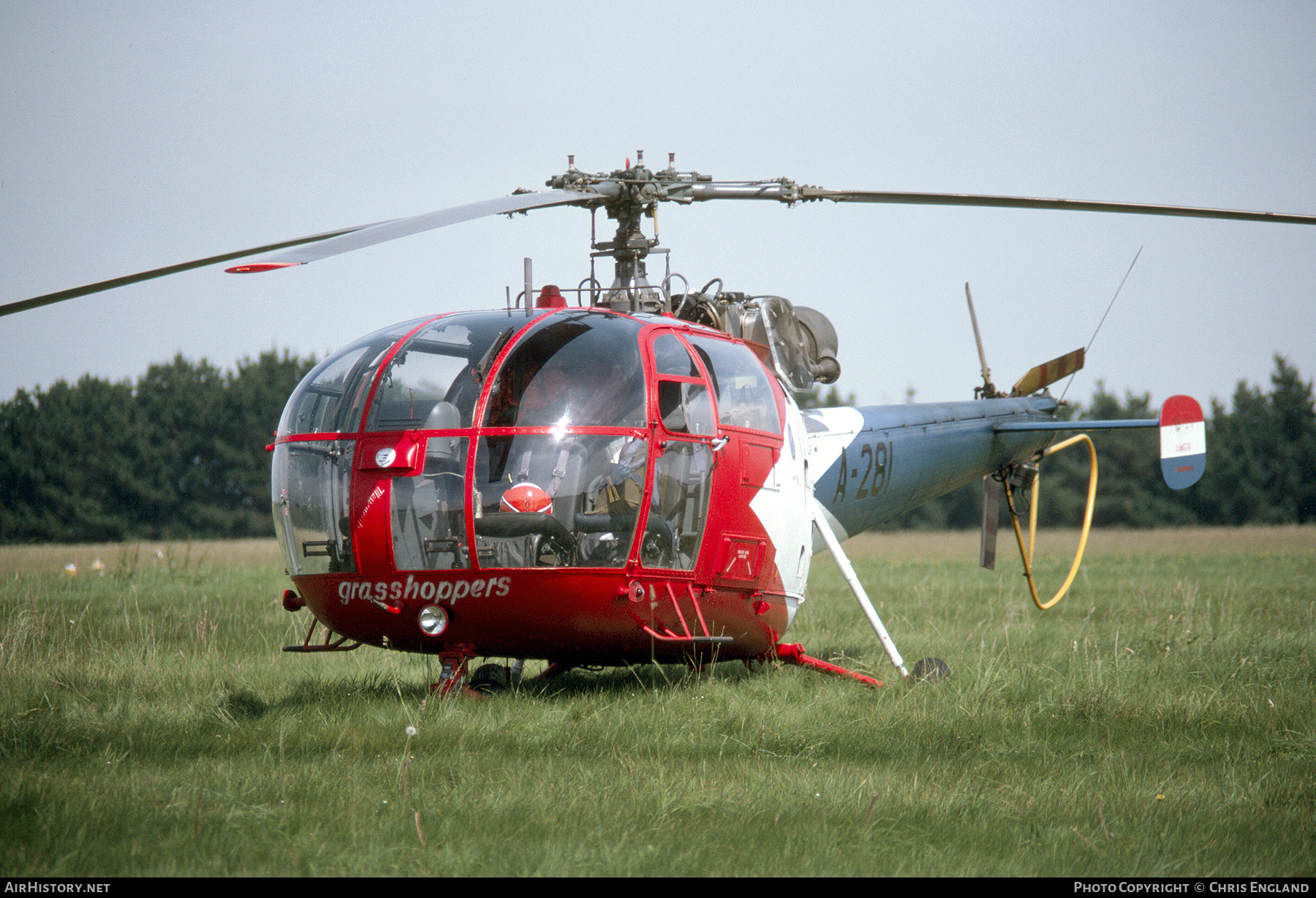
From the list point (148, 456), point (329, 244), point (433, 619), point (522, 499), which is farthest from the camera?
point (148, 456)

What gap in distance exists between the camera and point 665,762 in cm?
565

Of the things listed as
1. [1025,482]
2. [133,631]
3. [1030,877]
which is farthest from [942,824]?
[133,631]

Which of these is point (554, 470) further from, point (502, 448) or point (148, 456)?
point (148, 456)

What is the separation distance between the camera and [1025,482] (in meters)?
11.3

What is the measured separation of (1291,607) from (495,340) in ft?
36.9

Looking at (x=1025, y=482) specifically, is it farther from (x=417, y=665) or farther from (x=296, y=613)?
(x=296, y=613)

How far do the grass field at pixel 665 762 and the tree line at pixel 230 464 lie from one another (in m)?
37.7

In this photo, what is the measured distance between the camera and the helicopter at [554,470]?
6.12 m

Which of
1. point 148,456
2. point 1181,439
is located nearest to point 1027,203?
point 1181,439

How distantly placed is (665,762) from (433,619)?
Result: 150 centimetres

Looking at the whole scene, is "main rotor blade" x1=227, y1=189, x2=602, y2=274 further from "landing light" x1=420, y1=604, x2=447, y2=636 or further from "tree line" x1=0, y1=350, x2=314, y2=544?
"tree line" x1=0, y1=350, x2=314, y2=544

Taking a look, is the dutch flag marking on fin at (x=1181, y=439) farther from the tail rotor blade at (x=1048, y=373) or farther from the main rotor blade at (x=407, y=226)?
the main rotor blade at (x=407, y=226)

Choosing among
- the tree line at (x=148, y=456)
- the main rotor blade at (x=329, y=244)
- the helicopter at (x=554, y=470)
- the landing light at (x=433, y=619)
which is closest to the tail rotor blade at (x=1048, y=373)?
the helicopter at (x=554, y=470)

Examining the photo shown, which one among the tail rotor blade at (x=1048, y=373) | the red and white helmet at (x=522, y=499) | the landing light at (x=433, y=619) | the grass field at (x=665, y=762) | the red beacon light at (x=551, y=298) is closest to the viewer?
the grass field at (x=665, y=762)
